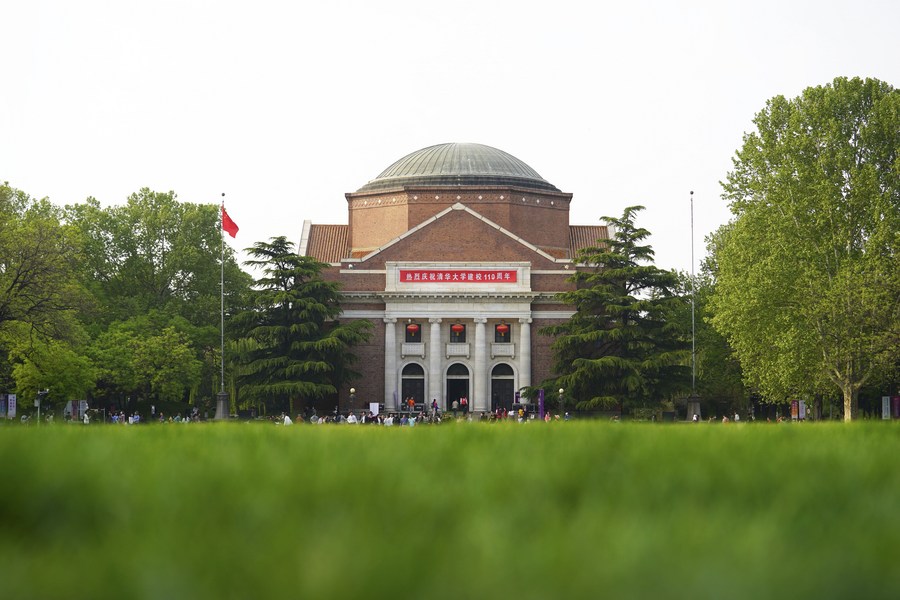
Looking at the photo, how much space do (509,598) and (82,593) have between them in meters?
1.78

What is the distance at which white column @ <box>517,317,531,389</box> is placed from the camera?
3253 inches

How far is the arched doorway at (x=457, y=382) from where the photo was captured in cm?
8375

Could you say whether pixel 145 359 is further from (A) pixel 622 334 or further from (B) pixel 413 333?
(A) pixel 622 334

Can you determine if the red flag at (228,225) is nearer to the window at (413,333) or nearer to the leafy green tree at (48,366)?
the leafy green tree at (48,366)

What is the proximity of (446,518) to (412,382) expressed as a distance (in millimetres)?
76911

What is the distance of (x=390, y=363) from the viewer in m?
82.7

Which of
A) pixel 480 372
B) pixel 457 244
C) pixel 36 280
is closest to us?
pixel 36 280

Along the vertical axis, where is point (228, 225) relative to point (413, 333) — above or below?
above

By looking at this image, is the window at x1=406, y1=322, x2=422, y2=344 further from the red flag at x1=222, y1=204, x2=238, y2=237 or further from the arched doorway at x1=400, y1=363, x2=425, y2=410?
the red flag at x1=222, y1=204, x2=238, y2=237

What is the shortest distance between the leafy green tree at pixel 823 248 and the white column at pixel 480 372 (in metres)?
28.0

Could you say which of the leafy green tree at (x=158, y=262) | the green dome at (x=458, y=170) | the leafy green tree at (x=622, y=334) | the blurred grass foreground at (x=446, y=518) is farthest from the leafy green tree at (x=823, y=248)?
the leafy green tree at (x=158, y=262)

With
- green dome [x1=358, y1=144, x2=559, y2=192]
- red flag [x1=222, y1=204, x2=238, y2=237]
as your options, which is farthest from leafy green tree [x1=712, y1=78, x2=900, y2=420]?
green dome [x1=358, y1=144, x2=559, y2=192]

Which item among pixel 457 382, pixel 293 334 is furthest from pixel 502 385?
pixel 293 334

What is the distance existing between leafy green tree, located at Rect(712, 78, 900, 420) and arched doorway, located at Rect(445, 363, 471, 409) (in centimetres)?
2968
